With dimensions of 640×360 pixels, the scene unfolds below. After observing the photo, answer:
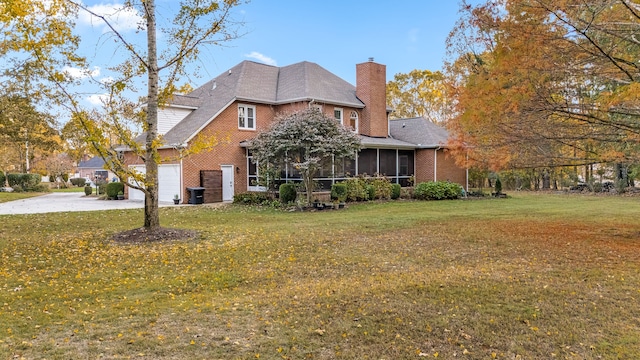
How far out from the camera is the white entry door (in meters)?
21.2

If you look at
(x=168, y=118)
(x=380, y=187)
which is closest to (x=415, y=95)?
(x=380, y=187)

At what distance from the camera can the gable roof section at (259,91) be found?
69.3ft

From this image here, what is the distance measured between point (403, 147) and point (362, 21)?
7.41 m

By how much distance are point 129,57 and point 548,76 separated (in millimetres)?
9582

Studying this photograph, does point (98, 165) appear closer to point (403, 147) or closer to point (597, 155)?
point (403, 147)

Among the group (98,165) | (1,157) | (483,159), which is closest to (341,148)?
(483,159)

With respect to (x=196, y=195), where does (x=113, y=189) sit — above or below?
above

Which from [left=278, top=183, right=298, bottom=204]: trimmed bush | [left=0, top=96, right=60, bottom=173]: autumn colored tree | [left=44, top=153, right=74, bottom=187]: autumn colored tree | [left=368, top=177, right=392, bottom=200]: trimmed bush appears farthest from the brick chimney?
[left=44, top=153, right=74, bottom=187]: autumn colored tree

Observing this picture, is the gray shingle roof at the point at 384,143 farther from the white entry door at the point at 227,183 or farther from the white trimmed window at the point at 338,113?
the white entry door at the point at 227,183

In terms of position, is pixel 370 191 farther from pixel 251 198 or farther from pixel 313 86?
pixel 313 86

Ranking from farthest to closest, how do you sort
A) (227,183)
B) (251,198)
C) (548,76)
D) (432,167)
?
(432,167), (227,183), (251,198), (548,76)

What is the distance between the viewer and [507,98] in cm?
898

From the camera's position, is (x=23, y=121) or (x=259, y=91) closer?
(x=23, y=121)

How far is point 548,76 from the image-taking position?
29.0 feet
